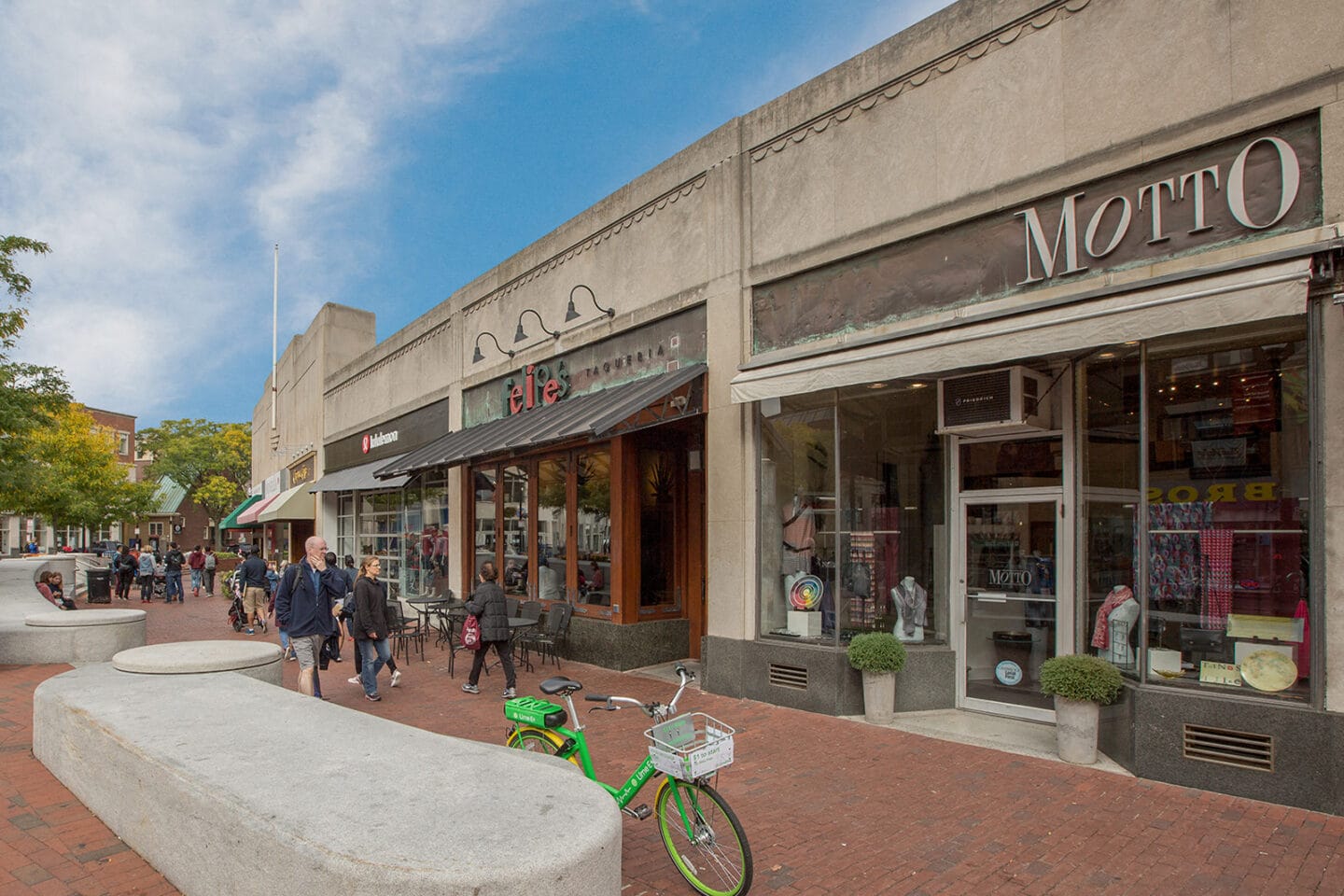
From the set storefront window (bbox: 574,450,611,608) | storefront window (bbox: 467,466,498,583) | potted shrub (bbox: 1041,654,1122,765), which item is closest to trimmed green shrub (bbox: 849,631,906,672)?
potted shrub (bbox: 1041,654,1122,765)

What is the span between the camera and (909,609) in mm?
8344

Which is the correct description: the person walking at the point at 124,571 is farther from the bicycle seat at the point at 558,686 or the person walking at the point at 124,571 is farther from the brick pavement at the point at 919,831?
the bicycle seat at the point at 558,686

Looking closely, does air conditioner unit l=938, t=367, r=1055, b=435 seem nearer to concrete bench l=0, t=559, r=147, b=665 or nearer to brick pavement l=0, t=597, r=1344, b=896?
brick pavement l=0, t=597, r=1344, b=896

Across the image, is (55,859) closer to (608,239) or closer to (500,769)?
(500,769)

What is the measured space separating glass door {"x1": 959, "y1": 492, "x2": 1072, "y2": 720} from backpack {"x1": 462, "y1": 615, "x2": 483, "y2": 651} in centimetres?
513

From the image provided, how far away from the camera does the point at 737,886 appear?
3.89m

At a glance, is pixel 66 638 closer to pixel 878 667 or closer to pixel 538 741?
pixel 538 741

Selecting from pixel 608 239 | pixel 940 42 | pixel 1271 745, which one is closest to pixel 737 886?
pixel 1271 745

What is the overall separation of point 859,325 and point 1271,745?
4.57m

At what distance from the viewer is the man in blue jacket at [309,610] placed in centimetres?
839

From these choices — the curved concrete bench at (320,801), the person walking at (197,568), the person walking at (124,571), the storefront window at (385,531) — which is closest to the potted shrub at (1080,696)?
the curved concrete bench at (320,801)

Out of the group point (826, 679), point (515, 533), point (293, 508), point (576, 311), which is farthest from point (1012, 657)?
point (293, 508)

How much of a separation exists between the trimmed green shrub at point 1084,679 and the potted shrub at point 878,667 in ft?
4.90

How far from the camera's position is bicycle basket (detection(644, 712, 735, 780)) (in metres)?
3.75
